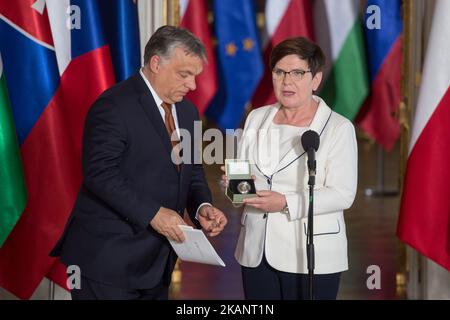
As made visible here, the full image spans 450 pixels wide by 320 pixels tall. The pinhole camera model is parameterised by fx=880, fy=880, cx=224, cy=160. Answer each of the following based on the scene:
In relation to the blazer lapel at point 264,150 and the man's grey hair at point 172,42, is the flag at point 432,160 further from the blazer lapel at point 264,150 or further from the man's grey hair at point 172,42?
the man's grey hair at point 172,42

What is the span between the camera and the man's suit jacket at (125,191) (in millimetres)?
3035

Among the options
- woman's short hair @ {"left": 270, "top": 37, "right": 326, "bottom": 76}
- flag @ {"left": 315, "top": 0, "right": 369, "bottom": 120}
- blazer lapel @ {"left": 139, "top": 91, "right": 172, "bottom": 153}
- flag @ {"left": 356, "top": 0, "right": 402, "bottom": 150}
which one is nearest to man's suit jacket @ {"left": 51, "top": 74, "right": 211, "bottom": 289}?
blazer lapel @ {"left": 139, "top": 91, "right": 172, "bottom": 153}

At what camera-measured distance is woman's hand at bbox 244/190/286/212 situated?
3.11 meters

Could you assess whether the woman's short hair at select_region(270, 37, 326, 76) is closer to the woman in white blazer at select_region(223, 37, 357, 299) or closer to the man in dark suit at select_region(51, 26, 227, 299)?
the woman in white blazer at select_region(223, 37, 357, 299)

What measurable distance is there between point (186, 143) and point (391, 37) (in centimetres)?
495

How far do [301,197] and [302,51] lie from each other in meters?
0.53

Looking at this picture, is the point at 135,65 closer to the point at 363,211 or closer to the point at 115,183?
the point at 115,183

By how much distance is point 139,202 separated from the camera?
9.98 ft

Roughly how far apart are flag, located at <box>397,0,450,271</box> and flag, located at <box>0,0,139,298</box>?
157cm

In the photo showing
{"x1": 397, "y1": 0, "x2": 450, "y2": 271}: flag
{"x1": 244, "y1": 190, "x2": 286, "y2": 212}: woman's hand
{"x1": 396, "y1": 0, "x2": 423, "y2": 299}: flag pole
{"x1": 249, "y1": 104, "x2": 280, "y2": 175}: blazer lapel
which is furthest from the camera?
{"x1": 396, "y1": 0, "x2": 423, "y2": 299}: flag pole

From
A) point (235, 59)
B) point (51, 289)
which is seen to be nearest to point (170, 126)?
point (51, 289)
